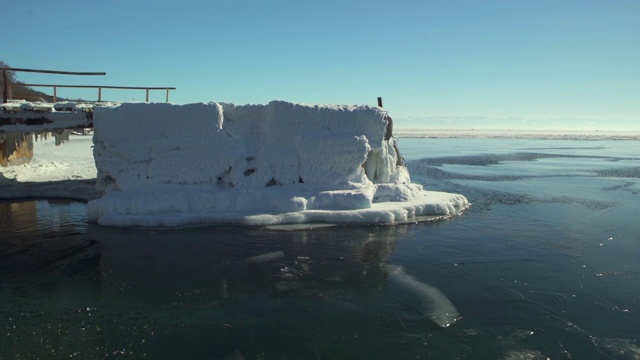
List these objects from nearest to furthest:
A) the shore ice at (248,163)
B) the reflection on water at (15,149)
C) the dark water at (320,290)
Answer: the dark water at (320,290)
the shore ice at (248,163)
the reflection on water at (15,149)

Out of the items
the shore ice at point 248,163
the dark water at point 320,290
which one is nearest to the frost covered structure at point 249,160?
the shore ice at point 248,163

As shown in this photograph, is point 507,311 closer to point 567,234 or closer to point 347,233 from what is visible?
point 347,233

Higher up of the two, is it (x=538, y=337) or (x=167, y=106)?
(x=167, y=106)

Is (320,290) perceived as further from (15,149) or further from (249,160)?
(15,149)

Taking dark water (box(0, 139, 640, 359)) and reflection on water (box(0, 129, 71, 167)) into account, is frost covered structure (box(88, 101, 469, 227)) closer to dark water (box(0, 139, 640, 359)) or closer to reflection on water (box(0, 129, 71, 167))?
dark water (box(0, 139, 640, 359))

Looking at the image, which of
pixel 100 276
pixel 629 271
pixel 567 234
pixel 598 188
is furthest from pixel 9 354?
pixel 598 188

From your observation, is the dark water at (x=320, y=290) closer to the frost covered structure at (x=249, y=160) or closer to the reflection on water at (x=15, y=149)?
the frost covered structure at (x=249, y=160)
